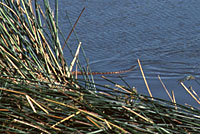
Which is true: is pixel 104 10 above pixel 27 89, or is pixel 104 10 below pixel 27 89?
above

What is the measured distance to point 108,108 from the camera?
133 centimetres

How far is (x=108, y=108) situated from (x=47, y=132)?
0.74ft

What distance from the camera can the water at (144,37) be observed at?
9.43 feet

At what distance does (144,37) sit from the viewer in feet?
10.8

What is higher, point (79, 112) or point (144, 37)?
point (144, 37)

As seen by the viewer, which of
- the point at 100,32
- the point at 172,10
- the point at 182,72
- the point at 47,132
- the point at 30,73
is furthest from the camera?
the point at 172,10

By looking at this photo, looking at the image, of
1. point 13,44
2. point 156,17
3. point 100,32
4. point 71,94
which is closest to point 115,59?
point 100,32

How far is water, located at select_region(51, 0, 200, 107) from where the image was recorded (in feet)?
9.43

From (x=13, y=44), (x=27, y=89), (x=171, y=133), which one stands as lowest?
(x=171, y=133)

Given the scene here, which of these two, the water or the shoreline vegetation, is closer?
the shoreline vegetation

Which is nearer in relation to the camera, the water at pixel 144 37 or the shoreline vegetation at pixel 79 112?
the shoreline vegetation at pixel 79 112

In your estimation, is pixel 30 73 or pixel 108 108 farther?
pixel 30 73

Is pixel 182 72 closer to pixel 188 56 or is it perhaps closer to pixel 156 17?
pixel 188 56

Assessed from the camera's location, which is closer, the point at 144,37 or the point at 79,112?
the point at 79,112
